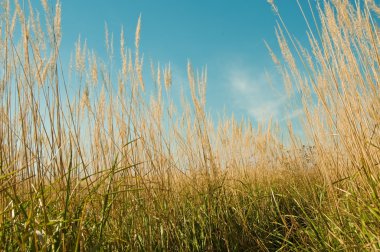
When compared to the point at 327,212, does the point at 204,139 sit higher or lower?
higher

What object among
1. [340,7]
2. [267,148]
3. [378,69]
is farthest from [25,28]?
[267,148]

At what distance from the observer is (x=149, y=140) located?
2133mm

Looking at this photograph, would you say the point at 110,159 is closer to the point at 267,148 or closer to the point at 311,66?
the point at 311,66

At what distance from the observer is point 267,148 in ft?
13.5

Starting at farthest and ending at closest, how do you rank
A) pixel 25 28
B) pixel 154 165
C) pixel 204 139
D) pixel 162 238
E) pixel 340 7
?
pixel 204 139 < pixel 154 165 < pixel 340 7 < pixel 162 238 < pixel 25 28

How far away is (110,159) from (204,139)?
65cm

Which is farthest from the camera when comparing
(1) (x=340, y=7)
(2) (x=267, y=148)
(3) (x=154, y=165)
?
(2) (x=267, y=148)

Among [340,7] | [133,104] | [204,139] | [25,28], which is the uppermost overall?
[340,7]

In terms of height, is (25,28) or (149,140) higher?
(25,28)

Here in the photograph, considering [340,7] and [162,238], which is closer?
[162,238]

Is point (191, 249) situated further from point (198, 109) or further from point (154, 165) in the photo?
point (198, 109)

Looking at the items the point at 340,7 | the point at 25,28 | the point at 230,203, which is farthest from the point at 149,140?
the point at 340,7

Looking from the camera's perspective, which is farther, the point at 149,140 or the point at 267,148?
the point at 267,148

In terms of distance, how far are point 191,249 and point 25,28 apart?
1.47m
